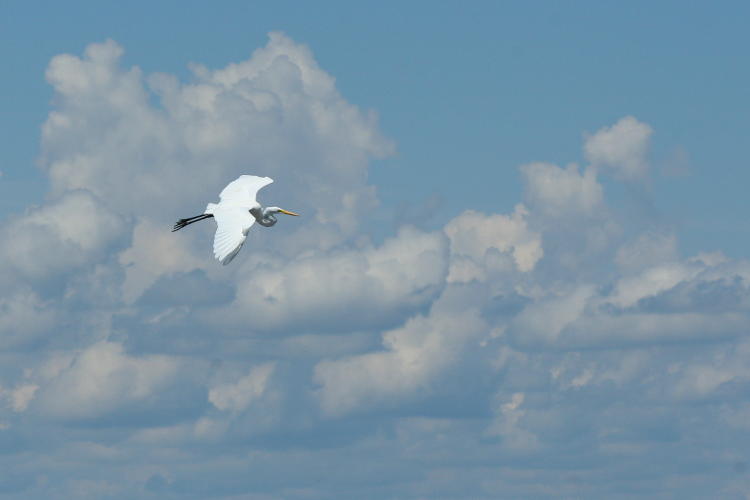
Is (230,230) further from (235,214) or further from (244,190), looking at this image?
(244,190)

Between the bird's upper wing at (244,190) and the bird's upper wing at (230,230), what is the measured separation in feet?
12.6

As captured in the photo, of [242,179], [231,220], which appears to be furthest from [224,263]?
[242,179]

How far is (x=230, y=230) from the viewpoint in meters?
134

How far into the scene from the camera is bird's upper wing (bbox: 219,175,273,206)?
144 meters

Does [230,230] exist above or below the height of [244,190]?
below

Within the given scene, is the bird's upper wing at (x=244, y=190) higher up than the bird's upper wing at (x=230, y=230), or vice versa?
the bird's upper wing at (x=244, y=190)

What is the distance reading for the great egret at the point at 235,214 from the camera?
131 metres

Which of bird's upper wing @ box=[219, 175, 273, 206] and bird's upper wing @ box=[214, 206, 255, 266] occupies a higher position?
bird's upper wing @ box=[219, 175, 273, 206]

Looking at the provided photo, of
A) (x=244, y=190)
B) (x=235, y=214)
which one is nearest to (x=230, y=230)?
(x=235, y=214)

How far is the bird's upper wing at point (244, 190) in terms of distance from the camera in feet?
474

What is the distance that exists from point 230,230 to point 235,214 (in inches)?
182

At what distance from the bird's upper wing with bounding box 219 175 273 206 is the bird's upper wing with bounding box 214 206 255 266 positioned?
12.6 feet

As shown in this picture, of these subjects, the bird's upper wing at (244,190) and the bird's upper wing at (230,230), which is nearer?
the bird's upper wing at (230,230)

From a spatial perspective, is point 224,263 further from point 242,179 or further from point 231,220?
point 242,179
